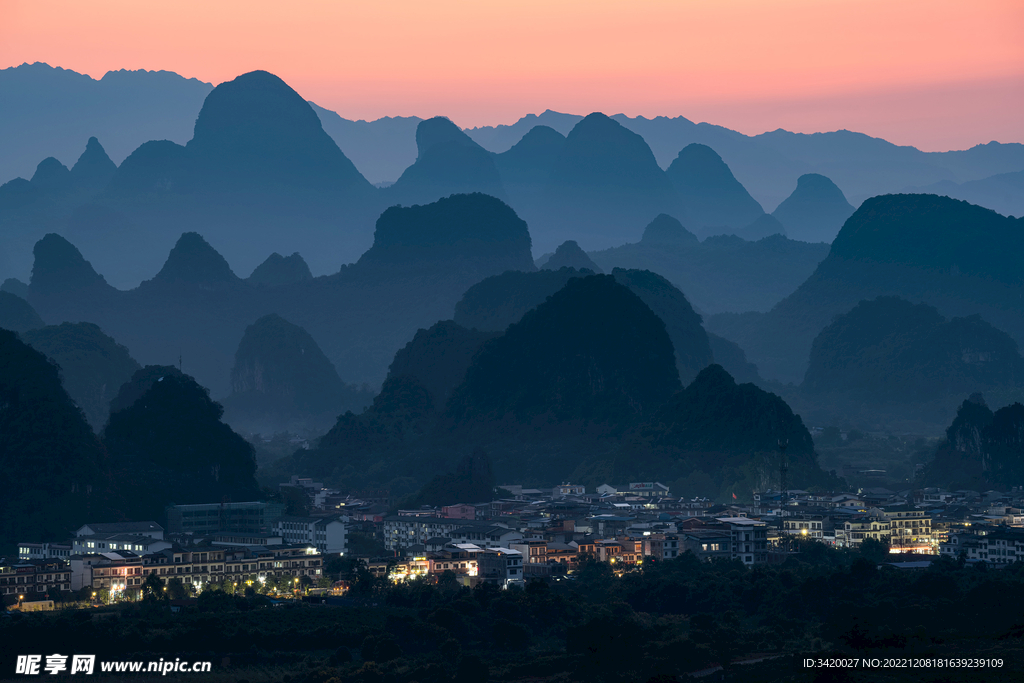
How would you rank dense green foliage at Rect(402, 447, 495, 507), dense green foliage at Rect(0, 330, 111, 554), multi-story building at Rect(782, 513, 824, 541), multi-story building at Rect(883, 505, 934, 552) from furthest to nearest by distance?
dense green foliage at Rect(402, 447, 495, 507) < multi-story building at Rect(782, 513, 824, 541) < dense green foliage at Rect(0, 330, 111, 554) < multi-story building at Rect(883, 505, 934, 552)

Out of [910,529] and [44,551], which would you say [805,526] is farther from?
[44,551]

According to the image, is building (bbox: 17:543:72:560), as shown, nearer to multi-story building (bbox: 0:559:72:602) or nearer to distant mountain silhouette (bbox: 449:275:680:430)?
multi-story building (bbox: 0:559:72:602)

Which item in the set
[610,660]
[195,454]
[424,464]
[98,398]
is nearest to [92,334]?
[98,398]

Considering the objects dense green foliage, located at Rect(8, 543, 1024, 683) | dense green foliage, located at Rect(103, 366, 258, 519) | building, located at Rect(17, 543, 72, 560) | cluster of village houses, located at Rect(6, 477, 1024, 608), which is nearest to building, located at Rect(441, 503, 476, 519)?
cluster of village houses, located at Rect(6, 477, 1024, 608)

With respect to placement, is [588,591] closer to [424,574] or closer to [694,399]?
[424,574]

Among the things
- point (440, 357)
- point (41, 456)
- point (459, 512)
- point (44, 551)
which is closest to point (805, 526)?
point (459, 512)

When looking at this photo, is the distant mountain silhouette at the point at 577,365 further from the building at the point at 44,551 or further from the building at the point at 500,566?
the building at the point at 44,551
